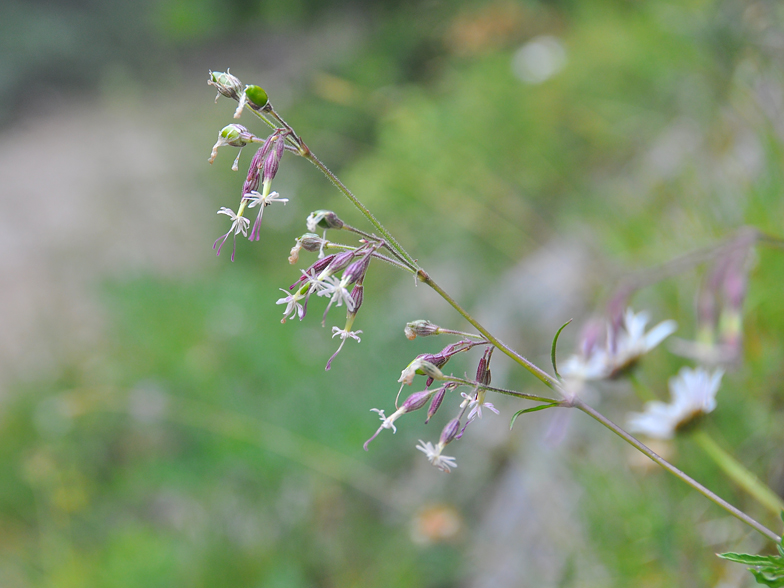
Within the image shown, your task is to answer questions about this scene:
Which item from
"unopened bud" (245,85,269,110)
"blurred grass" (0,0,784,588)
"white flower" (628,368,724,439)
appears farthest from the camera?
"blurred grass" (0,0,784,588)

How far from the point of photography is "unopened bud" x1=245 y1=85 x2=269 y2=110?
0.46 metres

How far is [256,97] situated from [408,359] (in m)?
1.38

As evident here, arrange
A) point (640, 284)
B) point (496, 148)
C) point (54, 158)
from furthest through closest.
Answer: point (54, 158) → point (496, 148) → point (640, 284)

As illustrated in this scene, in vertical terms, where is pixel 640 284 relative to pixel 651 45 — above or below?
below

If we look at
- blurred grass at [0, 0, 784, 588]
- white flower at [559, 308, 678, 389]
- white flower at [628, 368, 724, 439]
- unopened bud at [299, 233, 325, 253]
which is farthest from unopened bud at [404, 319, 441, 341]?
blurred grass at [0, 0, 784, 588]

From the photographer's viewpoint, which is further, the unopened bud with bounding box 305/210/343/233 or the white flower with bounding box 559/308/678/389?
the white flower with bounding box 559/308/678/389

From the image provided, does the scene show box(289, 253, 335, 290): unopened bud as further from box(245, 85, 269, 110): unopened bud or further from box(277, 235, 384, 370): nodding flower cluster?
box(245, 85, 269, 110): unopened bud

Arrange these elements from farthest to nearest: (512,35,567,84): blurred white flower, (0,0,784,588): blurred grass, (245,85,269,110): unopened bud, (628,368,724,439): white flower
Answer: (512,35,567,84): blurred white flower, (0,0,784,588): blurred grass, (628,368,724,439): white flower, (245,85,269,110): unopened bud

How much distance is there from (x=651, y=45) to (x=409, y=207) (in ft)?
4.38

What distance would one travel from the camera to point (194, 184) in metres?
4.37

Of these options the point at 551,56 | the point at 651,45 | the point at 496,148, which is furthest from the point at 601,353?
the point at 551,56

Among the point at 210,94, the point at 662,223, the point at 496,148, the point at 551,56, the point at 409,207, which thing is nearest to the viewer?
the point at 662,223

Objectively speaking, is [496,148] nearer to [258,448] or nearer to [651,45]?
[651,45]

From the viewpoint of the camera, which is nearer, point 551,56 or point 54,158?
point 551,56
